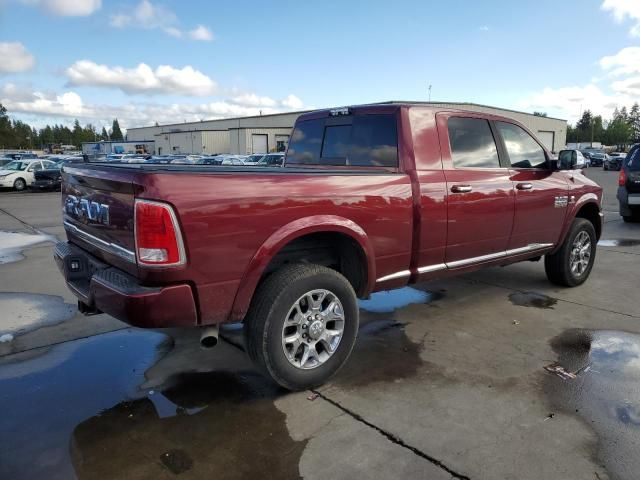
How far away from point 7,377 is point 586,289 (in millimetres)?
6000

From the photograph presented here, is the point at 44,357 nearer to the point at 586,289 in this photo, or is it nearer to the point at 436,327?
the point at 436,327

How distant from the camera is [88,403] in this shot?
10.7 feet

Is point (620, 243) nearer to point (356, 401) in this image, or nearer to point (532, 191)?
point (532, 191)

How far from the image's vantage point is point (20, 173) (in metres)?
24.5

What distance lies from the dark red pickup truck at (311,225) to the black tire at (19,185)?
79.9ft

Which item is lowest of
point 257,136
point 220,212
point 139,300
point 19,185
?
point 19,185

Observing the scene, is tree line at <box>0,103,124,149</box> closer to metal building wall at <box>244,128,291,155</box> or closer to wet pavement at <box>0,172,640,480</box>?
metal building wall at <box>244,128,291,155</box>

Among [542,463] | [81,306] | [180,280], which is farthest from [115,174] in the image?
[542,463]

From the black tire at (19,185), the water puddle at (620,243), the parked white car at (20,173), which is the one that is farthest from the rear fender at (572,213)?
the black tire at (19,185)

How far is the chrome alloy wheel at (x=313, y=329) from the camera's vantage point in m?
3.32

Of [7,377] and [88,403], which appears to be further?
[7,377]

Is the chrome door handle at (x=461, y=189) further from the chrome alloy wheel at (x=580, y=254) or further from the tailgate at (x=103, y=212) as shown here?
the tailgate at (x=103, y=212)

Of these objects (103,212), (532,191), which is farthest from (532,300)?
(103,212)

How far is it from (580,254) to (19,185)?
26248 millimetres
